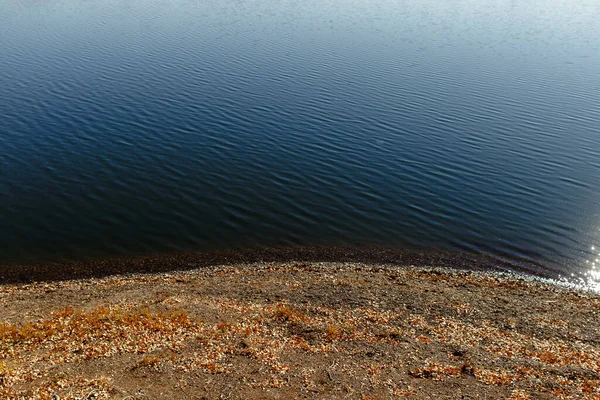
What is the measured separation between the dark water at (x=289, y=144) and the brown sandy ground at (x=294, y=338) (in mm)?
5952

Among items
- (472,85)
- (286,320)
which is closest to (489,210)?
(286,320)

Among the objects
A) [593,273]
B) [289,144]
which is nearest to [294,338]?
[593,273]

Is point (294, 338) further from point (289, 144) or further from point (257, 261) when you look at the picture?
point (289, 144)

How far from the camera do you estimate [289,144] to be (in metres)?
45.9

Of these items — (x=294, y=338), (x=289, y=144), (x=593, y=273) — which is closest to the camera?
(x=294, y=338)

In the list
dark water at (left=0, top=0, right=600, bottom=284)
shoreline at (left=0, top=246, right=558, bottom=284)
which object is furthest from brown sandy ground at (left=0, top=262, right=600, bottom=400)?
dark water at (left=0, top=0, right=600, bottom=284)

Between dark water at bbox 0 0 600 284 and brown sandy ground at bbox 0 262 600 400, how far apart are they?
595 cm

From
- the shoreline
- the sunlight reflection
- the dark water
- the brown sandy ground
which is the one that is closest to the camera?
the brown sandy ground

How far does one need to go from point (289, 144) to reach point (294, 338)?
87.9ft

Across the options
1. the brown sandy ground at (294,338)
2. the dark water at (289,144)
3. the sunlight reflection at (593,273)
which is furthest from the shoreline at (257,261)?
the sunlight reflection at (593,273)

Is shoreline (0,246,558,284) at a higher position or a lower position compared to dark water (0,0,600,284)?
lower

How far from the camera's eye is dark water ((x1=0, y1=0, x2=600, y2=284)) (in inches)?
1341

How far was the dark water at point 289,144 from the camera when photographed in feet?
112

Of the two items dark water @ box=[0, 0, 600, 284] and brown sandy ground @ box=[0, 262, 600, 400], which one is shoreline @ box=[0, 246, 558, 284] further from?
brown sandy ground @ box=[0, 262, 600, 400]
